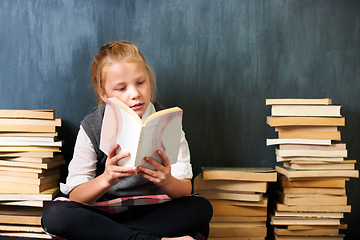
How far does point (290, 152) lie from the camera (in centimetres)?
164

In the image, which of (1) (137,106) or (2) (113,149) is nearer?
(2) (113,149)

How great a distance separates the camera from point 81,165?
149cm

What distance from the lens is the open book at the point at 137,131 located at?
1133 mm

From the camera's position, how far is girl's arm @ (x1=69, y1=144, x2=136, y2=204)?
1.22 m

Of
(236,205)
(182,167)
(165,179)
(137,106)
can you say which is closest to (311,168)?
(236,205)

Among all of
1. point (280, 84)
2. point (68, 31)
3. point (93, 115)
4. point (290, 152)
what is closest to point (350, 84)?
point (280, 84)

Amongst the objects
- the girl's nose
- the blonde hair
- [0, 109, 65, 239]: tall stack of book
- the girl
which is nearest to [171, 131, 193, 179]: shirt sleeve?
the girl

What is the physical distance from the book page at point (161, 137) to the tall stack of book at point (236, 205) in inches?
16.6

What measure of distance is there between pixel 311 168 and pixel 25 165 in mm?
1255

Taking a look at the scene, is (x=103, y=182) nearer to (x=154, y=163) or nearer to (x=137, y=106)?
(x=154, y=163)

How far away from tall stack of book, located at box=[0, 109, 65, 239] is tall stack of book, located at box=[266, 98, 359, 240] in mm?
1006

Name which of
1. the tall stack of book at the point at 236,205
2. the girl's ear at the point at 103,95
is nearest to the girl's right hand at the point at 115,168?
the girl's ear at the point at 103,95

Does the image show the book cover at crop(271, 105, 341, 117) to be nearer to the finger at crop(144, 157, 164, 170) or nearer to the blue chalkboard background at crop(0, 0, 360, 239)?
the blue chalkboard background at crop(0, 0, 360, 239)

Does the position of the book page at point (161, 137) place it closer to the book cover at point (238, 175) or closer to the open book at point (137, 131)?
the open book at point (137, 131)
